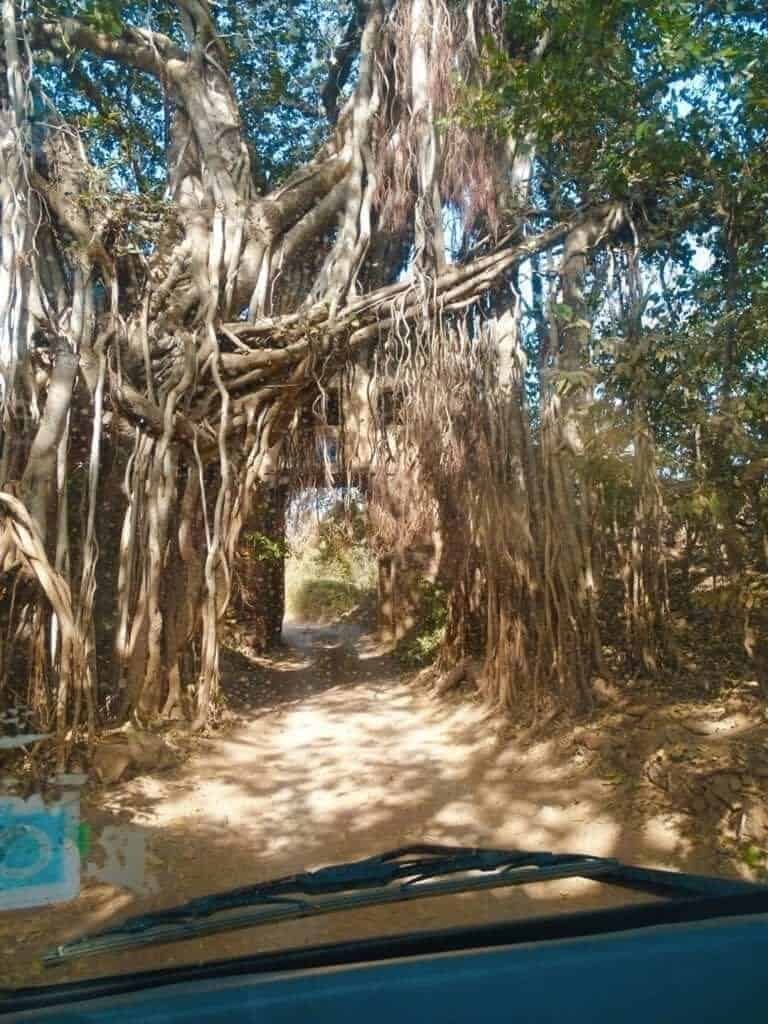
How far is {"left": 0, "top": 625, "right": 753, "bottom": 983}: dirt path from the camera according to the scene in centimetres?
293

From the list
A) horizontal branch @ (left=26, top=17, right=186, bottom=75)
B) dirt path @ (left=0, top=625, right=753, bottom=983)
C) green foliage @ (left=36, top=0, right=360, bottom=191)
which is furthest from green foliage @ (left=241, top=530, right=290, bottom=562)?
horizontal branch @ (left=26, top=17, right=186, bottom=75)

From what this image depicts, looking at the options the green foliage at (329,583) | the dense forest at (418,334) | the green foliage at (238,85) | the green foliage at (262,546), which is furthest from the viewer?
the green foliage at (329,583)

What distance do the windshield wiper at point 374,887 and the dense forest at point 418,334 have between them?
2.82 m

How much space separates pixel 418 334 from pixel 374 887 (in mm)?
5270

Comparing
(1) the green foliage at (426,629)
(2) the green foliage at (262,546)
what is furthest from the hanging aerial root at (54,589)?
(1) the green foliage at (426,629)

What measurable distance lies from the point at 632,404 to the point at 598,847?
311cm

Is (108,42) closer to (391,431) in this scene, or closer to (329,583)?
(391,431)

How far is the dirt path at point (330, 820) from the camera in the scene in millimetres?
2930

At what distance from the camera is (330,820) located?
488cm

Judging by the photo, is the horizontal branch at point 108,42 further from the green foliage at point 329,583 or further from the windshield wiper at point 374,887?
the windshield wiper at point 374,887

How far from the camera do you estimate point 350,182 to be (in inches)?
316

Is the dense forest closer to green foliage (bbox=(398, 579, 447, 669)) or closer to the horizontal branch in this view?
the horizontal branch

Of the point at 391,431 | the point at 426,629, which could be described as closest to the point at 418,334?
the point at 391,431

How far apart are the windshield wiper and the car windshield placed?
23 cm
